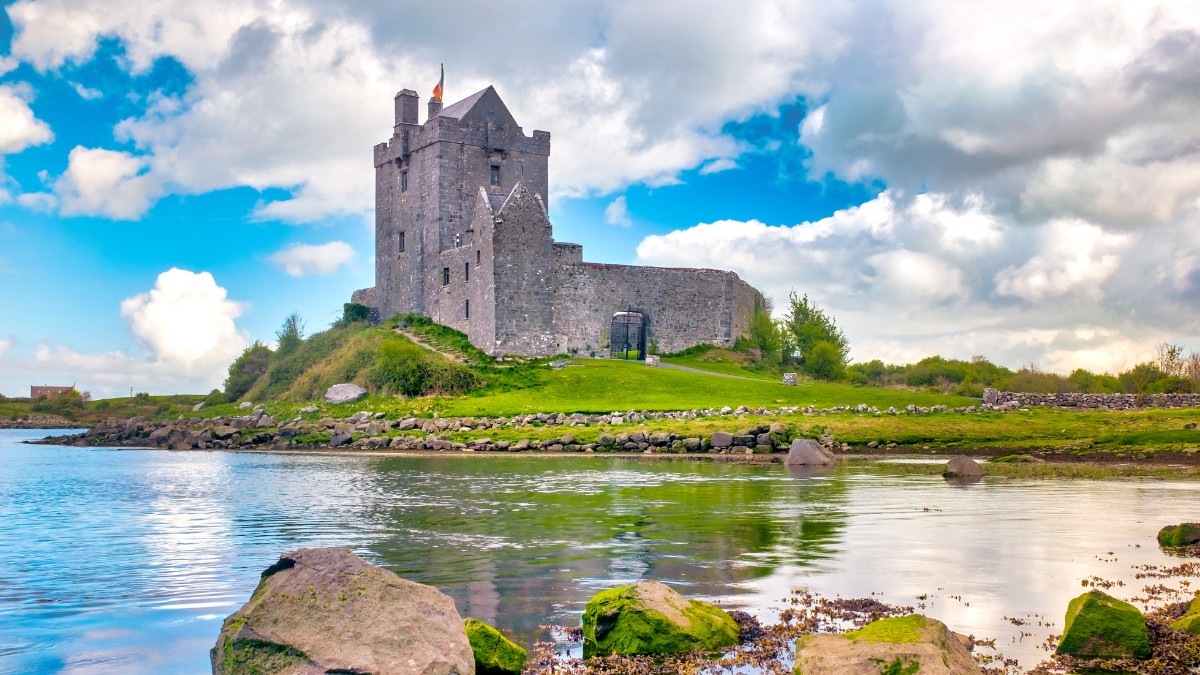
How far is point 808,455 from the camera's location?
1129 inches

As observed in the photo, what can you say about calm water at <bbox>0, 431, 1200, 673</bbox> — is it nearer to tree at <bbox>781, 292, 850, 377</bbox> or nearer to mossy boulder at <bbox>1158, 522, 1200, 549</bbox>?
mossy boulder at <bbox>1158, 522, 1200, 549</bbox>

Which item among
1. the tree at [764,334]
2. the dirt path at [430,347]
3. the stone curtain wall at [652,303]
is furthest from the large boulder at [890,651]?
the tree at [764,334]

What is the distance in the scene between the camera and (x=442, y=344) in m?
50.8

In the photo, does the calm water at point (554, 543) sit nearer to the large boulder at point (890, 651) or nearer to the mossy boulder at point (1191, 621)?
the mossy boulder at point (1191, 621)

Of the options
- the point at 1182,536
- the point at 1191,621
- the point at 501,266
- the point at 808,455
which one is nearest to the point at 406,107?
the point at 501,266

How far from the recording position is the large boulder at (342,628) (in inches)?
294

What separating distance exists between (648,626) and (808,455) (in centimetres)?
2087

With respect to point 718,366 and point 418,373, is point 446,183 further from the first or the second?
point 718,366

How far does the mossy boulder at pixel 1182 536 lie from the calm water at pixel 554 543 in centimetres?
37

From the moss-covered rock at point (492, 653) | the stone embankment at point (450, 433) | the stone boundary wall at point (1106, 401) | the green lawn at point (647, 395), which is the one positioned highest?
the green lawn at point (647, 395)

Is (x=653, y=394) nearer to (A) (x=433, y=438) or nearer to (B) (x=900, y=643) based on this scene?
(A) (x=433, y=438)

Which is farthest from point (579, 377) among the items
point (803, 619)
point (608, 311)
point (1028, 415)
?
point (803, 619)

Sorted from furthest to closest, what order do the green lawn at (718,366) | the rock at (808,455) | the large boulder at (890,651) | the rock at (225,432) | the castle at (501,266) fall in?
1. the green lawn at (718,366)
2. the castle at (501,266)
3. the rock at (225,432)
4. the rock at (808,455)
5. the large boulder at (890,651)

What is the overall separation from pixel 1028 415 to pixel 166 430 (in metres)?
36.5
